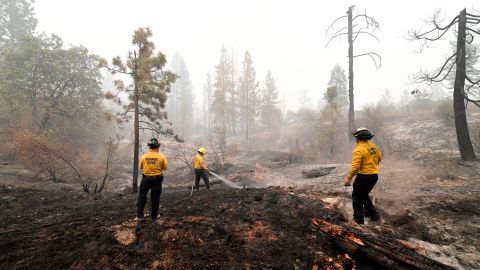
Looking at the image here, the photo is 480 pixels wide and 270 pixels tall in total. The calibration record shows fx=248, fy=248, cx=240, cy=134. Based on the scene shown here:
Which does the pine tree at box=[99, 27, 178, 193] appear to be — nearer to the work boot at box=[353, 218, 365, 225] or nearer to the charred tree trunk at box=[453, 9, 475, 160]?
the work boot at box=[353, 218, 365, 225]

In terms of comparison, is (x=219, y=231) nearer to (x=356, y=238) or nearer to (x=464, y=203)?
(x=356, y=238)

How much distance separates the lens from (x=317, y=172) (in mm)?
12586

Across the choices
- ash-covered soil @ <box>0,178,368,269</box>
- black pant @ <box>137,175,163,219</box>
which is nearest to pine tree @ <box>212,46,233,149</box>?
ash-covered soil @ <box>0,178,368,269</box>

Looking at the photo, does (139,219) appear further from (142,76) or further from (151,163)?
(142,76)

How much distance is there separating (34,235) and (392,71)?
233m

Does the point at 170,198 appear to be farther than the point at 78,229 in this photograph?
Yes

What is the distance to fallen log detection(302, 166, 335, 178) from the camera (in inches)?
490

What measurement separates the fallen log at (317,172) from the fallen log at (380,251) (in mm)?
8212

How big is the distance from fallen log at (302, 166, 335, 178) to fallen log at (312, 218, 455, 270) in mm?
8212

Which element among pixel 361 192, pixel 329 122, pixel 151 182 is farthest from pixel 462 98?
pixel 151 182

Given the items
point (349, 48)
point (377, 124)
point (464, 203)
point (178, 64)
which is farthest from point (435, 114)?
point (178, 64)

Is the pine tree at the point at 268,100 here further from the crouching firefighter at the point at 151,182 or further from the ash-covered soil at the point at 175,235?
the crouching firefighter at the point at 151,182

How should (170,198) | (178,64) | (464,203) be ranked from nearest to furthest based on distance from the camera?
(464,203)
(170,198)
(178,64)

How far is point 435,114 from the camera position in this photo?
21578 millimetres
